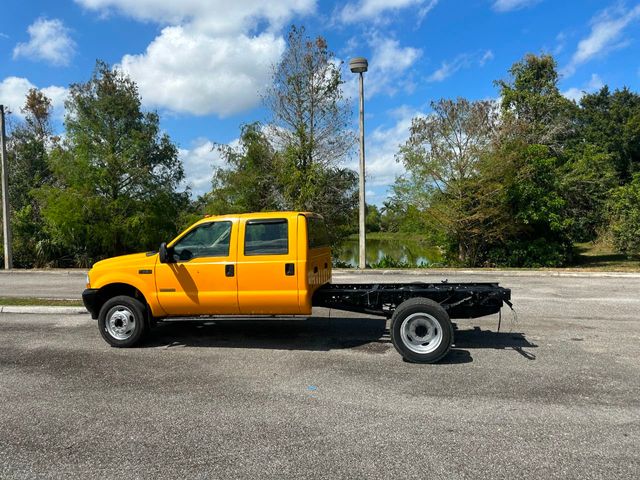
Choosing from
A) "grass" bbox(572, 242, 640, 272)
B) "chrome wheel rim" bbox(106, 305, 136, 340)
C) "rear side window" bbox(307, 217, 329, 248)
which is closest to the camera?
"rear side window" bbox(307, 217, 329, 248)

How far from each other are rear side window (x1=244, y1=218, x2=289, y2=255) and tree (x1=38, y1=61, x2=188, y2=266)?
58.0 feet

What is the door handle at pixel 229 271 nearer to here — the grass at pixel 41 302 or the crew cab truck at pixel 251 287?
the crew cab truck at pixel 251 287

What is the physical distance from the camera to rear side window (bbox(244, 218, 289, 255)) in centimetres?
639

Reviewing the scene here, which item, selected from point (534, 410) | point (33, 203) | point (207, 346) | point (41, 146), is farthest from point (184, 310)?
point (41, 146)

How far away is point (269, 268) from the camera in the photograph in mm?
6332

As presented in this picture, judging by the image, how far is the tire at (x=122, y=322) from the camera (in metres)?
6.69

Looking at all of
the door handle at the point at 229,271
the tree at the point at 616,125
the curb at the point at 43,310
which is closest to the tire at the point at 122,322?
the door handle at the point at 229,271

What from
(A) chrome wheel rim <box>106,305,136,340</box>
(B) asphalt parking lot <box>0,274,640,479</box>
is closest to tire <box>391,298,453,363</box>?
(B) asphalt parking lot <box>0,274,640,479</box>

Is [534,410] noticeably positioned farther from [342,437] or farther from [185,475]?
[185,475]

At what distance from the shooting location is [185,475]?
11.0 ft

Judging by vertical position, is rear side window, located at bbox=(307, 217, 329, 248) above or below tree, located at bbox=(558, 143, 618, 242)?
below

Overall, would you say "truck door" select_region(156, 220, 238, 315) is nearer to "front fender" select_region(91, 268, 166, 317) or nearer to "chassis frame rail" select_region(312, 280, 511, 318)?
"front fender" select_region(91, 268, 166, 317)

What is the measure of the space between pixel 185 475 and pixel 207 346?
362 cm

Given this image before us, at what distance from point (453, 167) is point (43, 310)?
15936 mm
